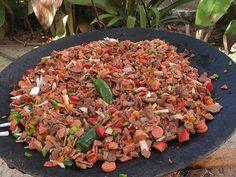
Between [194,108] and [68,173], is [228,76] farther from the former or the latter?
[68,173]

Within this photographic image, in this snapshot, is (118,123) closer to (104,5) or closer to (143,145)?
(143,145)

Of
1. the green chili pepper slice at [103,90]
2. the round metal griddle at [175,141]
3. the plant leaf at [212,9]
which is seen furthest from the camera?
the plant leaf at [212,9]

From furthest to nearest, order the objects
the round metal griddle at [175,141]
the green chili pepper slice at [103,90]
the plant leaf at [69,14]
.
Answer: the plant leaf at [69,14], the green chili pepper slice at [103,90], the round metal griddle at [175,141]

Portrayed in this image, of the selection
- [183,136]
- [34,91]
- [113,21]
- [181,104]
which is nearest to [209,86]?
[181,104]

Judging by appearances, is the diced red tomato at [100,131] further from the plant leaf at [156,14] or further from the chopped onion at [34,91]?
the plant leaf at [156,14]

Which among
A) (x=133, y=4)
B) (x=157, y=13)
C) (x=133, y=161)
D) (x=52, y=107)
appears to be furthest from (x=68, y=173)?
(x=133, y=4)

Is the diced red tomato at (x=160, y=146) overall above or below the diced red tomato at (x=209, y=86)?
below

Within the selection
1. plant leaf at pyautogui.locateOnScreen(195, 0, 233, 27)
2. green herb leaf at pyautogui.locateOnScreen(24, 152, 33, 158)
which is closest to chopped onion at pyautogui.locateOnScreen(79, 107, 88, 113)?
green herb leaf at pyautogui.locateOnScreen(24, 152, 33, 158)

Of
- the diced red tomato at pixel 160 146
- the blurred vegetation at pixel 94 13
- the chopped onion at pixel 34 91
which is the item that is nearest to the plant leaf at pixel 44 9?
the chopped onion at pixel 34 91
